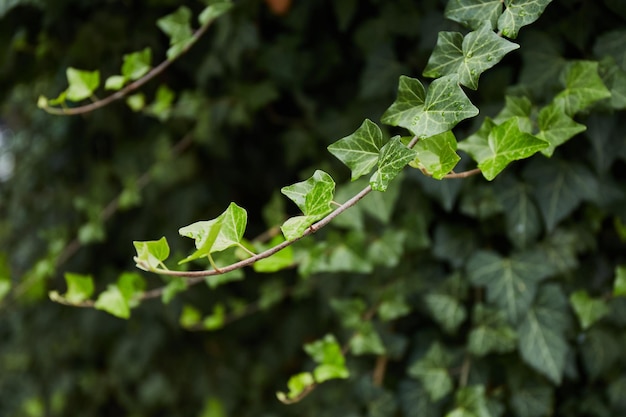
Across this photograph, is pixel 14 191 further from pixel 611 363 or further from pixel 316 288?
pixel 611 363

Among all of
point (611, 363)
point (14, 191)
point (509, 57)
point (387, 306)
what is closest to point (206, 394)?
point (387, 306)

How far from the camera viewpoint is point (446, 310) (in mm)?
965

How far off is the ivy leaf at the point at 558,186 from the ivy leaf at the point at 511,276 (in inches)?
2.7

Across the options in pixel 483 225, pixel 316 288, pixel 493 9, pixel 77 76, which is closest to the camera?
pixel 493 9

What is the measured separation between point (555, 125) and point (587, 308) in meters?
0.33

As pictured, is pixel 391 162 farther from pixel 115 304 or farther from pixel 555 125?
pixel 115 304

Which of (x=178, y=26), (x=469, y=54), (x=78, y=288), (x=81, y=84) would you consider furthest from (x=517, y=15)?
(x=78, y=288)

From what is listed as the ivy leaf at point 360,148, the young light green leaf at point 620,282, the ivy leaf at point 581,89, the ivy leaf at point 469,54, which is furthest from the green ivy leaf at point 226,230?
the young light green leaf at point 620,282

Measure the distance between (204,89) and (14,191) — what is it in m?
0.84

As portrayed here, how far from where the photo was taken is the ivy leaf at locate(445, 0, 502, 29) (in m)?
0.64

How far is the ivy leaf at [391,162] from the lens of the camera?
553mm

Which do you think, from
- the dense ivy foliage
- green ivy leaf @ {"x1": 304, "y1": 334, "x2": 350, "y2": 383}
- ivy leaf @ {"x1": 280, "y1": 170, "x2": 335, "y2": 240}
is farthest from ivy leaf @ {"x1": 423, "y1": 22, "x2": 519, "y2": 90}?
green ivy leaf @ {"x1": 304, "y1": 334, "x2": 350, "y2": 383}

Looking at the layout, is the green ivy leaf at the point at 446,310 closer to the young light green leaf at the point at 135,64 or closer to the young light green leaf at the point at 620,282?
the young light green leaf at the point at 620,282

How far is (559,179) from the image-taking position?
91 cm
